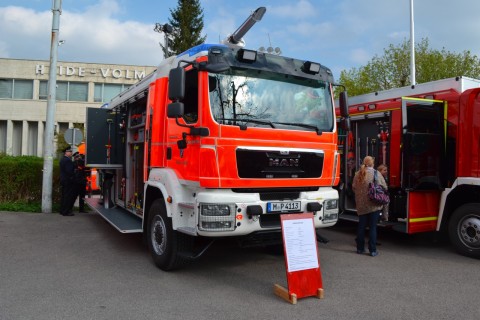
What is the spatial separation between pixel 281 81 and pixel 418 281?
3201 millimetres

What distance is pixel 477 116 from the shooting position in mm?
6656

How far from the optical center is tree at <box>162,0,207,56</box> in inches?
1320

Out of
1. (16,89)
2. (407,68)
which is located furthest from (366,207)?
(16,89)

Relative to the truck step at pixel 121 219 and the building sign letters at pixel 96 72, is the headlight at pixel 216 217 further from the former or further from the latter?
the building sign letters at pixel 96 72

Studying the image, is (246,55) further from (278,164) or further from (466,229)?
(466,229)

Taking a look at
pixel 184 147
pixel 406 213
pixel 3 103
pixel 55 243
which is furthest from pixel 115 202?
pixel 3 103

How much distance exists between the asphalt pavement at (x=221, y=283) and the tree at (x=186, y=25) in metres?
27.7

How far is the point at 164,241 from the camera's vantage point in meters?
5.68

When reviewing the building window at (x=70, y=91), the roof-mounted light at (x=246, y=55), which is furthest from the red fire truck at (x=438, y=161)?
the building window at (x=70, y=91)

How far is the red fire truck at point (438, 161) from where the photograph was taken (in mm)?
6754

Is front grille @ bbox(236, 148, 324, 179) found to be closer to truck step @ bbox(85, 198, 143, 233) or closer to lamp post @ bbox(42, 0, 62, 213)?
truck step @ bbox(85, 198, 143, 233)

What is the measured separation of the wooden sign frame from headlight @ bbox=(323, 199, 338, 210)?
0.80 meters

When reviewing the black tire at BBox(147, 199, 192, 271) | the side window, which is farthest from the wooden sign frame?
the side window

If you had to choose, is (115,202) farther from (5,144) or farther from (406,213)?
(5,144)
